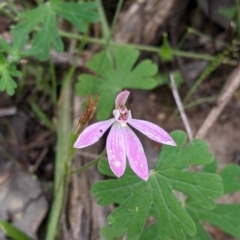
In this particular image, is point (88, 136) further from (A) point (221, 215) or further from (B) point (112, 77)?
(B) point (112, 77)

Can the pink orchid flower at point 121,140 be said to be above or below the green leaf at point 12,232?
above

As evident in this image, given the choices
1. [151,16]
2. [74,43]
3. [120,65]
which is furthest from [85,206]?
[151,16]

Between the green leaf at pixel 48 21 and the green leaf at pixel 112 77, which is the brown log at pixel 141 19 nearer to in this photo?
the green leaf at pixel 112 77

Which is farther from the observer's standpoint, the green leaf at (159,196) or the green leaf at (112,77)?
the green leaf at (112,77)

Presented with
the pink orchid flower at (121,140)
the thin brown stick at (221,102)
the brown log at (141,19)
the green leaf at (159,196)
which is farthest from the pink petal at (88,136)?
the brown log at (141,19)

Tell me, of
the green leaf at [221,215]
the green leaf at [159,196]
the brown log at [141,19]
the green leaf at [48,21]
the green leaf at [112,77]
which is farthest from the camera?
the brown log at [141,19]

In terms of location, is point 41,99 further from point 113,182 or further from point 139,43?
point 113,182

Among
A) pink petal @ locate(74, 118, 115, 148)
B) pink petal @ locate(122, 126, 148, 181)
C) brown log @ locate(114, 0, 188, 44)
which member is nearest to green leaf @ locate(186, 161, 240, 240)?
pink petal @ locate(122, 126, 148, 181)
